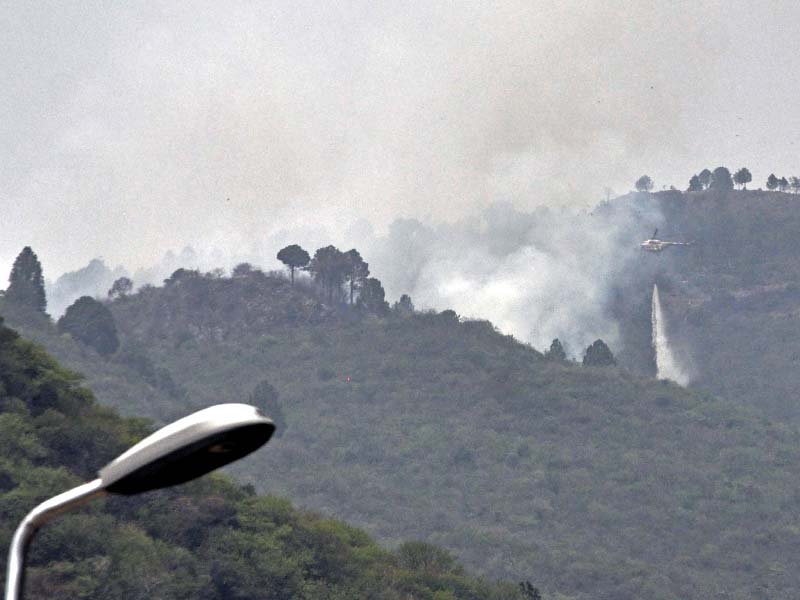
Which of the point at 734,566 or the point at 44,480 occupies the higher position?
the point at 734,566

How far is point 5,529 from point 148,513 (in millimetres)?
14021

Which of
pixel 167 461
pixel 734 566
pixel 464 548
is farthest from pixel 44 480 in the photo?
pixel 734 566

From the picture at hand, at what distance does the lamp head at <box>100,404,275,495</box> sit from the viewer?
8906 millimetres

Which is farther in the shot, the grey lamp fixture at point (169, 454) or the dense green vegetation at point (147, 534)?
the dense green vegetation at point (147, 534)

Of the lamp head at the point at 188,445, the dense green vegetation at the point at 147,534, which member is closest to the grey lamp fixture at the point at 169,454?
the lamp head at the point at 188,445

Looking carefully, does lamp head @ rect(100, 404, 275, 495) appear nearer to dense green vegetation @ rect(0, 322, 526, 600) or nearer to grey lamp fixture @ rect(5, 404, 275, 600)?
grey lamp fixture @ rect(5, 404, 275, 600)

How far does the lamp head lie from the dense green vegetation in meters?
69.2

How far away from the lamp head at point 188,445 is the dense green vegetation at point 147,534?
227 ft

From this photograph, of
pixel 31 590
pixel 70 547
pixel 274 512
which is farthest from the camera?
pixel 274 512

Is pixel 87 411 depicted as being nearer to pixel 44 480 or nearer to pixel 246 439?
pixel 44 480

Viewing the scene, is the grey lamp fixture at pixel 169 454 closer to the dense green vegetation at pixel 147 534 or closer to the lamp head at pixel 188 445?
the lamp head at pixel 188 445

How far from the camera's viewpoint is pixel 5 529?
8394 cm

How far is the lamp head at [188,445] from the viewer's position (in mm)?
8906

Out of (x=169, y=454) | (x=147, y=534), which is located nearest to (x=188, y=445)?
(x=169, y=454)
